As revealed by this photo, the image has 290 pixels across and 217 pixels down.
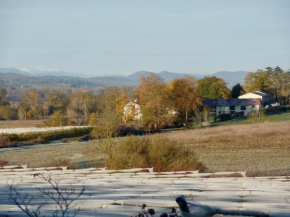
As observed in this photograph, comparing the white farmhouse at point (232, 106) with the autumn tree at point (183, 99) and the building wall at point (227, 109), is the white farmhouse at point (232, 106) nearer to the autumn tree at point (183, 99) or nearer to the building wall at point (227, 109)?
the building wall at point (227, 109)

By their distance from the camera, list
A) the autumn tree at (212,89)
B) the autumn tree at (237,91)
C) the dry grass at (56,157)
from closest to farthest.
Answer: the dry grass at (56,157) → the autumn tree at (212,89) → the autumn tree at (237,91)

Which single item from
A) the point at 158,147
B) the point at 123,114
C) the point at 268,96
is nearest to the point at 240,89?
the point at 268,96

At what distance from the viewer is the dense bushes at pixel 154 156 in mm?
13336

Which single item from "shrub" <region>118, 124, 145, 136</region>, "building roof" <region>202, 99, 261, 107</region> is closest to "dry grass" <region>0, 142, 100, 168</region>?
"shrub" <region>118, 124, 145, 136</region>

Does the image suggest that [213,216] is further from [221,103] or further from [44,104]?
[44,104]

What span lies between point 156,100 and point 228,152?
85.8 feet

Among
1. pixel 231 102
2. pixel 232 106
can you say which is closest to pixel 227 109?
pixel 232 106

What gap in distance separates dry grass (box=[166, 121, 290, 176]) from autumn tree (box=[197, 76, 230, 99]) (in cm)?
3476

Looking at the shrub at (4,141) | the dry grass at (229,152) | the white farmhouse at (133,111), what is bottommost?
the shrub at (4,141)

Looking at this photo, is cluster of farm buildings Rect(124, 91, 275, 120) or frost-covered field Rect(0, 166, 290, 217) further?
cluster of farm buildings Rect(124, 91, 275, 120)

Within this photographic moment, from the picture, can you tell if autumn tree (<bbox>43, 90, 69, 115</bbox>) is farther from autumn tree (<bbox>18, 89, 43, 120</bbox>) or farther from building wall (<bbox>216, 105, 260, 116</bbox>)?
building wall (<bbox>216, 105, 260, 116</bbox>)

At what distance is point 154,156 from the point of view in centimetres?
1368

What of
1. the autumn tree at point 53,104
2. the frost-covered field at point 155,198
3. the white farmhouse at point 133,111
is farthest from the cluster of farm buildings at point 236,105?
the frost-covered field at point 155,198

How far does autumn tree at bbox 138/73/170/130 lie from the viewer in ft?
169
